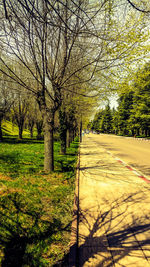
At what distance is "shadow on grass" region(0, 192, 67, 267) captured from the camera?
7.26 ft

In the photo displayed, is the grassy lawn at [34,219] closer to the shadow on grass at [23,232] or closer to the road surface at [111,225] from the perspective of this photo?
the shadow on grass at [23,232]

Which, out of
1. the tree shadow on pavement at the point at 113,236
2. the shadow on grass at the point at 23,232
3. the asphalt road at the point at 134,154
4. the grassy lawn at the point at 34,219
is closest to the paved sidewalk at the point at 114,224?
the tree shadow on pavement at the point at 113,236

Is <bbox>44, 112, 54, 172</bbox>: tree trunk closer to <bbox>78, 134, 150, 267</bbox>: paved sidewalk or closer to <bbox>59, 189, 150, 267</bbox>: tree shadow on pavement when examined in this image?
<bbox>78, 134, 150, 267</bbox>: paved sidewalk

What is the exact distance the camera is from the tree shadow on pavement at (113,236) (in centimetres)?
236

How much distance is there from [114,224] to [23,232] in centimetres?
189

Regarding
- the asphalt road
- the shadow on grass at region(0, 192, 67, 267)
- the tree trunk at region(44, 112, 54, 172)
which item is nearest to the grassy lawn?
the shadow on grass at region(0, 192, 67, 267)

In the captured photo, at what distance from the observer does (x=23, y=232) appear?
278 cm

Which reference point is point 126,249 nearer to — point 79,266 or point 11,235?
point 79,266

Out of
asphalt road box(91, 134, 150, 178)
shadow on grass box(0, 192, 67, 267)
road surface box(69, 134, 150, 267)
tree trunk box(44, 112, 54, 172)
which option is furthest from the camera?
asphalt road box(91, 134, 150, 178)

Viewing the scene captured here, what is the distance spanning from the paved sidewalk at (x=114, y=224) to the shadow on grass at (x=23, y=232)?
24.7 inches

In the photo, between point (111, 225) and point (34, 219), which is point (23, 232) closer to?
point (34, 219)

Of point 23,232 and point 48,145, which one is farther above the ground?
point 48,145

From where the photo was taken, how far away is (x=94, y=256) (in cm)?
238

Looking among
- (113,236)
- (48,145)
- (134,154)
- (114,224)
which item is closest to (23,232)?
(113,236)
